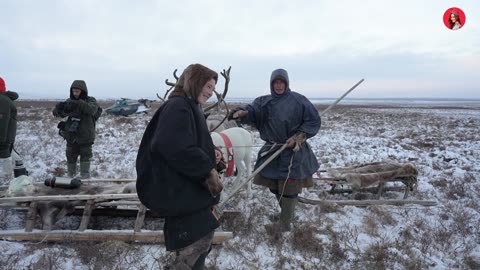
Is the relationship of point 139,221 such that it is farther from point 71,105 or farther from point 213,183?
point 71,105

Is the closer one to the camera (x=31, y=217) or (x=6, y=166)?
(x=31, y=217)

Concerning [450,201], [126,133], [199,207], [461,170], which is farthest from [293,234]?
[126,133]

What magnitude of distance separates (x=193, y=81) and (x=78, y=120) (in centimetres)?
403

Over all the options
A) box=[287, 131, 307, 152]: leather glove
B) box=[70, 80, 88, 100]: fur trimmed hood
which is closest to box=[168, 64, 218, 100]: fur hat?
box=[287, 131, 307, 152]: leather glove

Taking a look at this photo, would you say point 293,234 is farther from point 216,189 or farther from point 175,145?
point 175,145

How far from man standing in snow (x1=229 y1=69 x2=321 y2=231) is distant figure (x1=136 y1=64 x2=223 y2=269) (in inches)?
78.2

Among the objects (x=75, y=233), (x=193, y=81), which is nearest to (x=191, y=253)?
(x=193, y=81)

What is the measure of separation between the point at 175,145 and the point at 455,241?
3.91 metres

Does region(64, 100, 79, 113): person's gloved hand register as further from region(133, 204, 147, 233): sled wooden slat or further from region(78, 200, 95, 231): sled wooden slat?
region(133, 204, 147, 233): sled wooden slat

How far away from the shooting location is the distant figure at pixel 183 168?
2010 millimetres

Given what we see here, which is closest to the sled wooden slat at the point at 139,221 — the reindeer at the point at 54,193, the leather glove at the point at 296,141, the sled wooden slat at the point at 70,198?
the sled wooden slat at the point at 70,198

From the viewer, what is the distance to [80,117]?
549cm

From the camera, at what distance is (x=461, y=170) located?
292 inches

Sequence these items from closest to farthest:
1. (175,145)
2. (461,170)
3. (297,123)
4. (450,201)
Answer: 1. (175,145)
2. (297,123)
3. (450,201)
4. (461,170)
